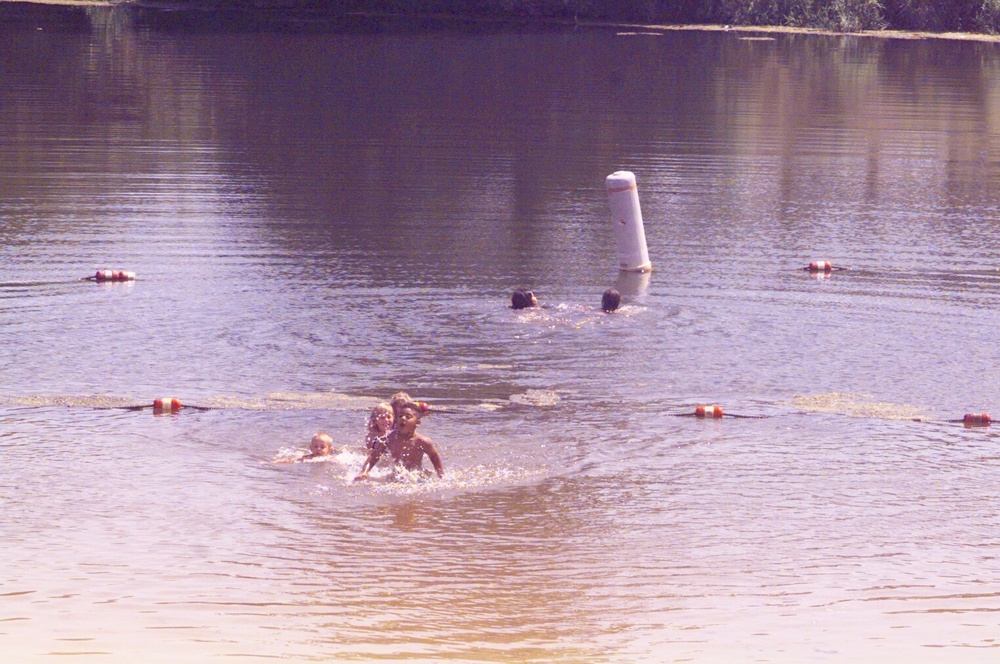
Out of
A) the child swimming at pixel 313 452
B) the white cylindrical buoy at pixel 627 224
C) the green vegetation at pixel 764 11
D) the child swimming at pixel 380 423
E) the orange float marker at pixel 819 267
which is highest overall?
the green vegetation at pixel 764 11

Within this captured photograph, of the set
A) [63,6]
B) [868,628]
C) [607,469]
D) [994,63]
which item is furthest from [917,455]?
[63,6]

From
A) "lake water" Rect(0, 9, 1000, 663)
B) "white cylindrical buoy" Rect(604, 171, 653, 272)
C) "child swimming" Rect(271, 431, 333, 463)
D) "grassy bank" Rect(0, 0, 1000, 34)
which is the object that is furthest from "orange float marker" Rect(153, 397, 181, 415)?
"grassy bank" Rect(0, 0, 1000, 34)

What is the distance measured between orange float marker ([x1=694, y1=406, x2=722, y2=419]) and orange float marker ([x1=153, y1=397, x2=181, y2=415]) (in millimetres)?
5871

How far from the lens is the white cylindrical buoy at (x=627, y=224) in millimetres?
23447

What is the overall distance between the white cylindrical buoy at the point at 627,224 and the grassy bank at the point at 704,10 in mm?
64235

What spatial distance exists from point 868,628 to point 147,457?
7.66m

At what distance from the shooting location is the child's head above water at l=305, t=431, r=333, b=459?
15.1 meters

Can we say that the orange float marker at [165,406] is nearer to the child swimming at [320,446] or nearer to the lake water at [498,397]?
the lake water at [498,397]

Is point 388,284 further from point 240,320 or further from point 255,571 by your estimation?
point 255,571

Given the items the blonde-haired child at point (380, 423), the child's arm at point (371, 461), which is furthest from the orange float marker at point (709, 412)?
the child's arm at point (371, 461)

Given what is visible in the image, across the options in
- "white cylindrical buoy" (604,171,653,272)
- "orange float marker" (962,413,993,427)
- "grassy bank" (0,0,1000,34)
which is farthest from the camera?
"grassy bank" (0,0,1000,34)

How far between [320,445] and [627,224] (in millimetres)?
9843

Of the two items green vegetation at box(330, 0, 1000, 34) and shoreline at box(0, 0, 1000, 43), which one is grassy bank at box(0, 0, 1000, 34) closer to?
green vegetation at box(330, 0, 1000, 34)

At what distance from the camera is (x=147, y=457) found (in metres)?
15.3
